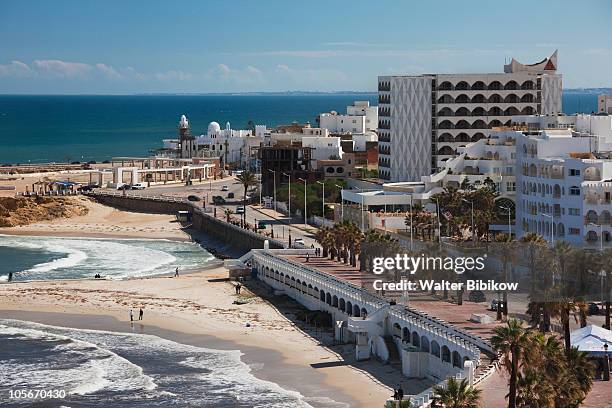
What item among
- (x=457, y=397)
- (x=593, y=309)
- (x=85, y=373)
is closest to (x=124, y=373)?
(x=85, y=373)

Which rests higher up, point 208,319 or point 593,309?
point 593,309

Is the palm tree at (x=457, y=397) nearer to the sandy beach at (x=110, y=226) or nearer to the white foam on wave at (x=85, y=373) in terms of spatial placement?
the white foam on wave at (x=85, y=373)

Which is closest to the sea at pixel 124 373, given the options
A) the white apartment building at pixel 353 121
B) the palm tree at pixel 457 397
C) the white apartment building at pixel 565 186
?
the palm tree at pixel 457 397

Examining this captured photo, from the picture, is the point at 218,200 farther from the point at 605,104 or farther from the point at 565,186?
the point at 565,186

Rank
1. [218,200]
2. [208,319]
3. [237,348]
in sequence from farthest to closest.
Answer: [218,200]
[208,319]
[237,348]

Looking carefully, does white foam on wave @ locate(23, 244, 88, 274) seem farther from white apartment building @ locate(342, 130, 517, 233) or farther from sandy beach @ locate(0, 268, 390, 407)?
white apartment building @ locate(342, 130, 517, 233)

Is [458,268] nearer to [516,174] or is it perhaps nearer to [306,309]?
[306,309]
